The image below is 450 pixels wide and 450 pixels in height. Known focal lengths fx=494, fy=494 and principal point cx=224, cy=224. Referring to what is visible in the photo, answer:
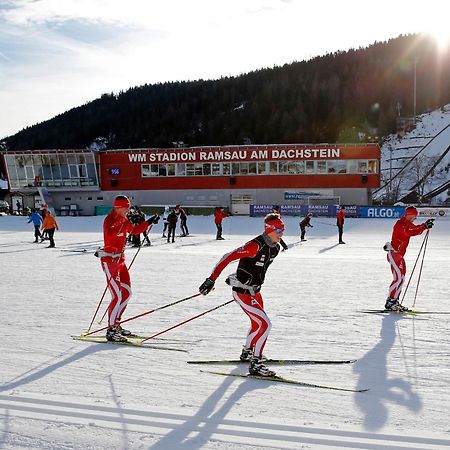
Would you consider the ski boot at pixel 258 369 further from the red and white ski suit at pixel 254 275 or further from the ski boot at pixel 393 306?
the ski boot at pixel 393 306

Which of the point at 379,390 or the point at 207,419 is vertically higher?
the point at 207,419

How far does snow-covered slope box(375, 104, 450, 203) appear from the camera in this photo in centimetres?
8012

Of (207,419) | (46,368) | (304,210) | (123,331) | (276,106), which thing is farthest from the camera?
(276,106)

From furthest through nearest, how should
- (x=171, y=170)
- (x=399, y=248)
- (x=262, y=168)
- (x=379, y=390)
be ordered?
(x=171, y=170) → (x=262, y=168) → (x=399, y=248) → (x=379, y=390)

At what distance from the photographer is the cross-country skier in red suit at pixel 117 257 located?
6.35 meters

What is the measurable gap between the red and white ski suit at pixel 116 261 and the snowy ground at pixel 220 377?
20.6 inches

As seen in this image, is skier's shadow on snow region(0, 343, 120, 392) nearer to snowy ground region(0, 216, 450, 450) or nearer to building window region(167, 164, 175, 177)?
snowy ground region(0, 216, 450, 450)

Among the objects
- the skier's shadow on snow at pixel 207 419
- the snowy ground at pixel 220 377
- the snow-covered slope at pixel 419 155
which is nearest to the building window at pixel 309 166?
the snow-covered slope at pixel 419 155

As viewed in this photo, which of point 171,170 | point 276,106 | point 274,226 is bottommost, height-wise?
point 274,226

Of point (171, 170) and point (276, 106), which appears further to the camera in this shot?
point (276, 106)

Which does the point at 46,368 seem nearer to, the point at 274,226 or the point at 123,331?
the point at 123,331

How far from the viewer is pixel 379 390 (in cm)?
471

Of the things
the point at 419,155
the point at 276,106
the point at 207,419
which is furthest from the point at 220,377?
the point at 276,106

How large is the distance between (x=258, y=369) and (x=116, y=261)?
8.01ft
